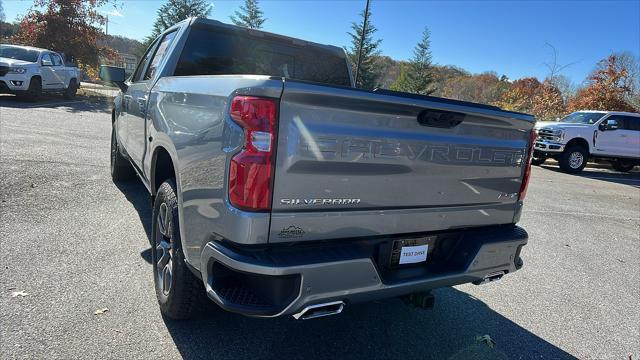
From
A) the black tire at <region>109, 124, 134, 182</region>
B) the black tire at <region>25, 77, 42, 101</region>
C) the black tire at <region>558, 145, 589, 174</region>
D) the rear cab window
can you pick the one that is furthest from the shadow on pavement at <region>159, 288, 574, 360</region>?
the black tire at <region>25, 77, 42, 101</region>

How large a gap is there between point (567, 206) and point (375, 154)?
773 cm

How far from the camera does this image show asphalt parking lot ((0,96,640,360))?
8.89 ft

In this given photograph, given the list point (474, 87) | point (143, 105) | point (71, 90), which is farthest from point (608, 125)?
point (474, 87)

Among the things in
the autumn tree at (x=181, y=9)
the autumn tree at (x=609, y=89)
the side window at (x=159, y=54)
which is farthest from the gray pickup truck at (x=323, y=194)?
the autumn tree at (x=181, y=9)

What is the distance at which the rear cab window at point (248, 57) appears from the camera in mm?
3838

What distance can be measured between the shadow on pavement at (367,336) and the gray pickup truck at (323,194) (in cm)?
29

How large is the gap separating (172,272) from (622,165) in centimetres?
1909

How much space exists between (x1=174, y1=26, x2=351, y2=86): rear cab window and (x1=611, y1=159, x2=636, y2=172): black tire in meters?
16.3

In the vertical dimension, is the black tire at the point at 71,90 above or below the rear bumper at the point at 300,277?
above

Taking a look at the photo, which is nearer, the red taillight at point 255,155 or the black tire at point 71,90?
the red taillight at point 255,155

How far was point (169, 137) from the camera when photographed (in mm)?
2873

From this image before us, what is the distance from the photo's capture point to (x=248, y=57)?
406cm

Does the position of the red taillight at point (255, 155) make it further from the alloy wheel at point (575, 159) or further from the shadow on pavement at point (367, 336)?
the alloy wheel at point (575, 159)

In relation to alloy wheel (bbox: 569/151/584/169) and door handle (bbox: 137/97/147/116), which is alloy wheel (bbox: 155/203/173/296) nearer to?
door handle (bbox: 137/97/147/116)
